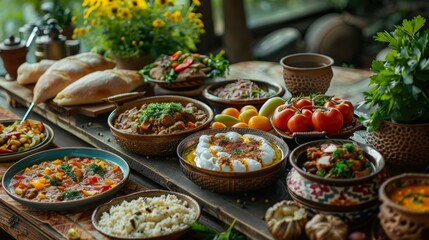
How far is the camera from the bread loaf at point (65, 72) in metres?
3.82

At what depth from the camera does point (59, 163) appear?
3182 millimetres

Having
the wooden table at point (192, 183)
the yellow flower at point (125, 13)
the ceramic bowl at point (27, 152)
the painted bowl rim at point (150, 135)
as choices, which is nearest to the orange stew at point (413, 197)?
the wooden table at point (192, 183)

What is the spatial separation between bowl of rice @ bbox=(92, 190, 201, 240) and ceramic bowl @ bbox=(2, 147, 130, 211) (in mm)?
108

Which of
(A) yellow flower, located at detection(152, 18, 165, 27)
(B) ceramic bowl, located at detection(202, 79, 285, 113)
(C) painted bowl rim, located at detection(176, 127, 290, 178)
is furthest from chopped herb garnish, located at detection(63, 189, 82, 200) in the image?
(A) yellow flower, located at detection(152, 18, 165, 27)

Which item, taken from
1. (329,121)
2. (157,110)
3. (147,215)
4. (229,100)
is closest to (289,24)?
(229,100)

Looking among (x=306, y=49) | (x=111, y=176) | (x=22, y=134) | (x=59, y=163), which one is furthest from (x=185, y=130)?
(x=306, y=49)

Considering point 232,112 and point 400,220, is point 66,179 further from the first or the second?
point 400,220

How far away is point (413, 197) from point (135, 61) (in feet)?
8.38

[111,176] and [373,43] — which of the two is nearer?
[111,176]

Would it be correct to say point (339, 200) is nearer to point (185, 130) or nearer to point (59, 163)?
point (185, 130)

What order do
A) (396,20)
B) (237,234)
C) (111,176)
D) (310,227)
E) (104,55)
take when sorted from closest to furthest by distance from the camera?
(310,227)
(237,234)
(111,176)
(104,55)
(396,20)

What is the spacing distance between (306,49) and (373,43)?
3.33ft

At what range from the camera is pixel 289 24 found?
8703mm

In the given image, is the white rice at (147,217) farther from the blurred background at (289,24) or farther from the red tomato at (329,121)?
the blurred background at (289,24)
